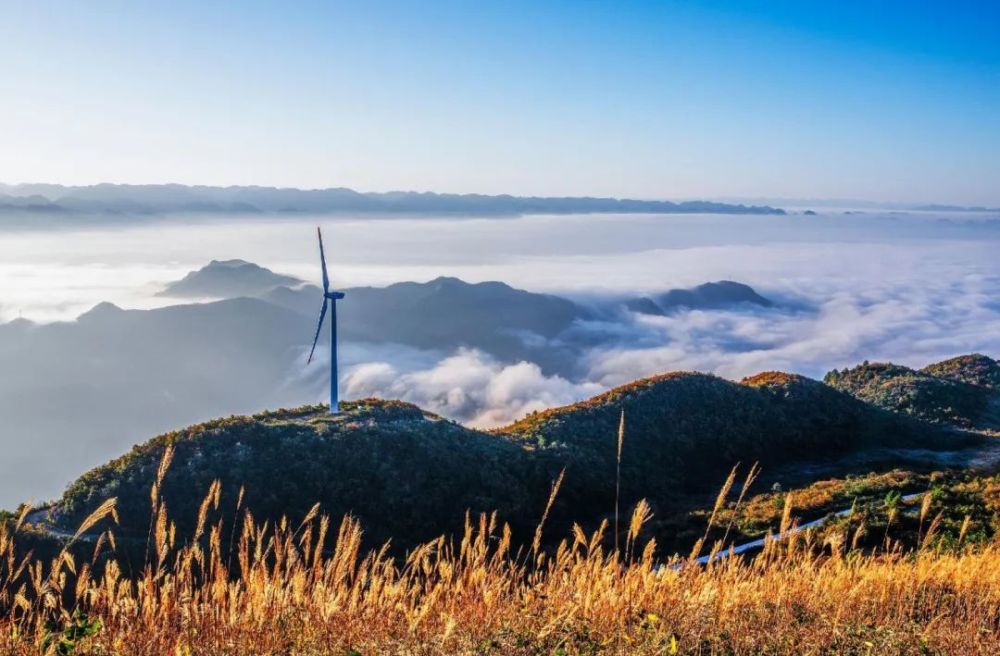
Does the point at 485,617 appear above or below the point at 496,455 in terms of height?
above

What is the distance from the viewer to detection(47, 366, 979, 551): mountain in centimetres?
2856

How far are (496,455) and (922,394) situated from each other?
41114 millimetres

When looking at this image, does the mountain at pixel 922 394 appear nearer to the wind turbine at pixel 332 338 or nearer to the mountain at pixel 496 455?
the mountain at pixel 496 455

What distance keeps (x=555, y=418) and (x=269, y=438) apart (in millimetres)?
15688

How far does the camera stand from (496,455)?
34.5 meters

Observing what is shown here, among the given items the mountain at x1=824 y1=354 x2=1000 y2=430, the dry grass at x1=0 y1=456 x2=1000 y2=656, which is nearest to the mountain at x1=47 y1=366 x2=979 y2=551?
the mountain at x1=824 y1=354 x2=1000 y2=430

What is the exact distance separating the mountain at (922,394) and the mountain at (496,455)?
1018cm

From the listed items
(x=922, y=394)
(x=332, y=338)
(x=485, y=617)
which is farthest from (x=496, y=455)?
(x=922, y=394)

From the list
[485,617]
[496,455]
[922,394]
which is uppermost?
[485,617]

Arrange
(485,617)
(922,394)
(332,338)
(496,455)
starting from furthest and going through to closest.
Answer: (922,394) < (332,338) < (496,455) < (485,617)

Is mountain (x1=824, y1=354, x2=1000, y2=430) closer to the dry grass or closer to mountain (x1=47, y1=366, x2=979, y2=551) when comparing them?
mountain (x1=47, y1=366, x2=979, y2=551)

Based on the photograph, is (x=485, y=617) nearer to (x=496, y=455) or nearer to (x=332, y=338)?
(x=496, y=455)

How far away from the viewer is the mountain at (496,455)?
2856 cm

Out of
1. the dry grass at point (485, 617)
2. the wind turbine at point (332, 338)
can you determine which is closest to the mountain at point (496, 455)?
the wind turbine at point (332, 338)
